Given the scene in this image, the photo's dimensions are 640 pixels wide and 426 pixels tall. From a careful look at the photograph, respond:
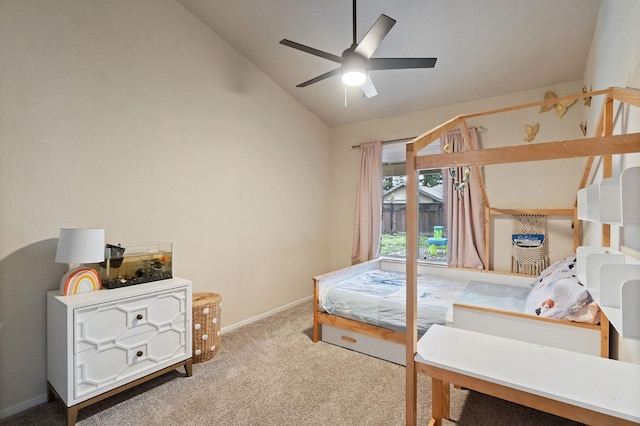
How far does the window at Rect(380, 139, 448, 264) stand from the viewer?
156 inches

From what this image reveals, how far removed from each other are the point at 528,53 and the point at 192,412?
151 inches

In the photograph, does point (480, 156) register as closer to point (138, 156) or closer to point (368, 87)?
point (368, 87)

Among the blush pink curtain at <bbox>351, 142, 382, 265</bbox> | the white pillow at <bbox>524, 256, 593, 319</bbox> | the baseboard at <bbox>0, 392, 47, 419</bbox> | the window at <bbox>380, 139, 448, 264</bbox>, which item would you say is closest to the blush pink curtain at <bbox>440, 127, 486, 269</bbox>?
the window at <bbox>380, 139, 448, 264</bbox>

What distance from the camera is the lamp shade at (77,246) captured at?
185cm

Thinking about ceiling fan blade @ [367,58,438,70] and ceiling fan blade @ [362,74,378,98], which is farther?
ceiling fan blade @ [362,74,378,98]

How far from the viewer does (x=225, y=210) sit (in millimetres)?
3152

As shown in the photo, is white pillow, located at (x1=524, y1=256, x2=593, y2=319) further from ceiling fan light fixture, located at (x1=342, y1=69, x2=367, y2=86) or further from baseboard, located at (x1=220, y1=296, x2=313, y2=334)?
baseboard, located at (x1=220, y1=296, x2=313, y2=334)

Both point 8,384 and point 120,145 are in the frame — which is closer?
point 8,384

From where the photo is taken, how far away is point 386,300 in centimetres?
254

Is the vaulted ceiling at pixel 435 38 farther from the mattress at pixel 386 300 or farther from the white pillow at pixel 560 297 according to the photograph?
the mattress at pixel 386 300

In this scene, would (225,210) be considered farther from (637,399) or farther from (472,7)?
(637,399)

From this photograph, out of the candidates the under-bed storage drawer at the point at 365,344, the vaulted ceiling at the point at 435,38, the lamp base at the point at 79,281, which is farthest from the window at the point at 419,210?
the lamp base at the point at 79,281

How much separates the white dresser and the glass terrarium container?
0.10 m

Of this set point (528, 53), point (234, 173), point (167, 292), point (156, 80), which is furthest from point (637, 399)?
point (156, 80)
